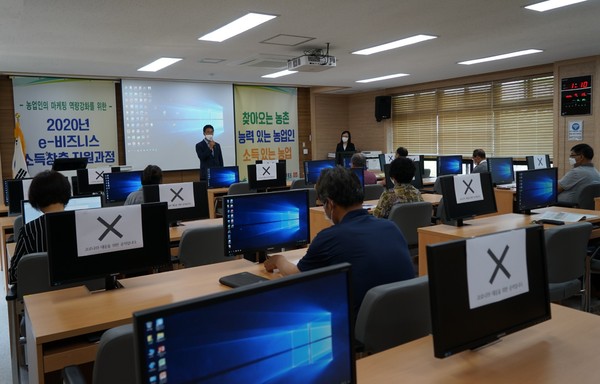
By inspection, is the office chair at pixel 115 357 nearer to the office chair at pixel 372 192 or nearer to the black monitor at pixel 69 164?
the office chair at pixel 372 192

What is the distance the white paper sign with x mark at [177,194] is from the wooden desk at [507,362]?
310 centimetres

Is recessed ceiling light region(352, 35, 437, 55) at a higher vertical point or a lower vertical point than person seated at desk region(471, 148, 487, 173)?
higher

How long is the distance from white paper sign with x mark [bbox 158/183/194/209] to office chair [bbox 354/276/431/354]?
2.86 metres

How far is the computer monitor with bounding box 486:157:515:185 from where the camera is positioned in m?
7.64

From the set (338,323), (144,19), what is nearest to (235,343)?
(338,323)

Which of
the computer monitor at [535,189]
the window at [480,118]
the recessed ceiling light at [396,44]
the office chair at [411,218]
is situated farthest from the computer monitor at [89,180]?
the window at [480,118]

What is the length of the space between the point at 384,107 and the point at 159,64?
588 centimetres

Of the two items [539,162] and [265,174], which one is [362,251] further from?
[539,162]

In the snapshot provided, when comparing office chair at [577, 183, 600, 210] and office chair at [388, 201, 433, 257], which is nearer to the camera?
office chair at [388, 201, 433, 257]

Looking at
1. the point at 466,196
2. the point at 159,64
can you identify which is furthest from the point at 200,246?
the point at 159,64

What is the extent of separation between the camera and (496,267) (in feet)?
5.05

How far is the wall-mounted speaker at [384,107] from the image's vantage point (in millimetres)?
11742

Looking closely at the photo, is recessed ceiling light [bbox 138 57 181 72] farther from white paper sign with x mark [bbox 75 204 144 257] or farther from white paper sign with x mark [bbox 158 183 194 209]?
white paper sign with x mark [bbox 75 204 144 257]

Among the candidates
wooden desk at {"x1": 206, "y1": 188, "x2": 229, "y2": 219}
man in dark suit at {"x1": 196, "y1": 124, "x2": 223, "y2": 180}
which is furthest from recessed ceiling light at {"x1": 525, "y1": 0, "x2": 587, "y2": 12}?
man in dark suit at {"x1": 196, "y1": 124, "x2": 223, "y2": 180}
